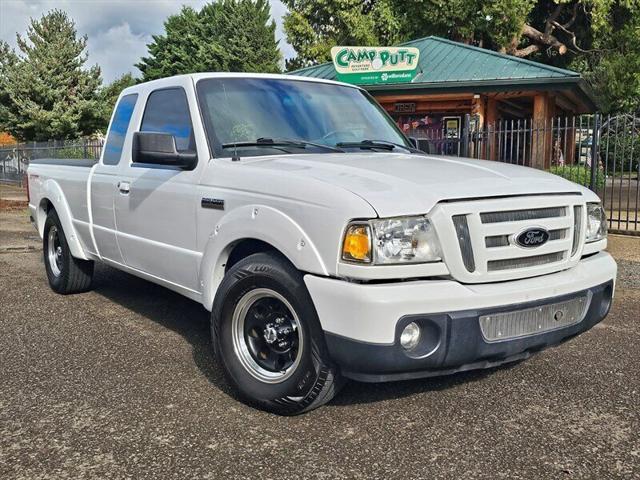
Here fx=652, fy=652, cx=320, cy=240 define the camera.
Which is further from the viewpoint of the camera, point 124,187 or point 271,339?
point 124,187

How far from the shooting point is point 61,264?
6246mm

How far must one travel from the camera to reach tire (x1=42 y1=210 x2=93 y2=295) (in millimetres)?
6047

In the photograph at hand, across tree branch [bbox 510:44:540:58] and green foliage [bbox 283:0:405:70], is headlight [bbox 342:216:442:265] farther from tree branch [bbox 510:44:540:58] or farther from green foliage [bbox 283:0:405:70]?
tree branch [bbox 510:44:540:58]

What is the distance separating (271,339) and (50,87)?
114ft

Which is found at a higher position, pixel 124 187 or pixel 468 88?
pixel 468 88

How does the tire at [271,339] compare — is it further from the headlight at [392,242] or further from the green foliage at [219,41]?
the green foliage at [219,41]

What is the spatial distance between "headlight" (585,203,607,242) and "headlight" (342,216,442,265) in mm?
1231

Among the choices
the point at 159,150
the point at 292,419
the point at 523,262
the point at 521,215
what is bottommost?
the point at 292,419

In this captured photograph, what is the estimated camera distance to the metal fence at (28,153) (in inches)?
849

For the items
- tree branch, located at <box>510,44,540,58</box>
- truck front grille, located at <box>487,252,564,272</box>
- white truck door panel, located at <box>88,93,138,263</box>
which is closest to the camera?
truck front grille, located at <box>487,252,564,272</box>

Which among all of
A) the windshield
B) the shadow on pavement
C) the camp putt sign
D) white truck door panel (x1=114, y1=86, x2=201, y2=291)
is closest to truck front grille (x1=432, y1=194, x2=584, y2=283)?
the shadow on pavement

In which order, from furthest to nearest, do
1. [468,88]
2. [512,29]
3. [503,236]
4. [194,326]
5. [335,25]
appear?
[335,25]
[512,29]
[468,88]
[194,326]
[503,236]

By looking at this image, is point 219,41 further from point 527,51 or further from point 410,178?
point 410,178

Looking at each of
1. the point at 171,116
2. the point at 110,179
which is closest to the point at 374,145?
the point at 171,116
